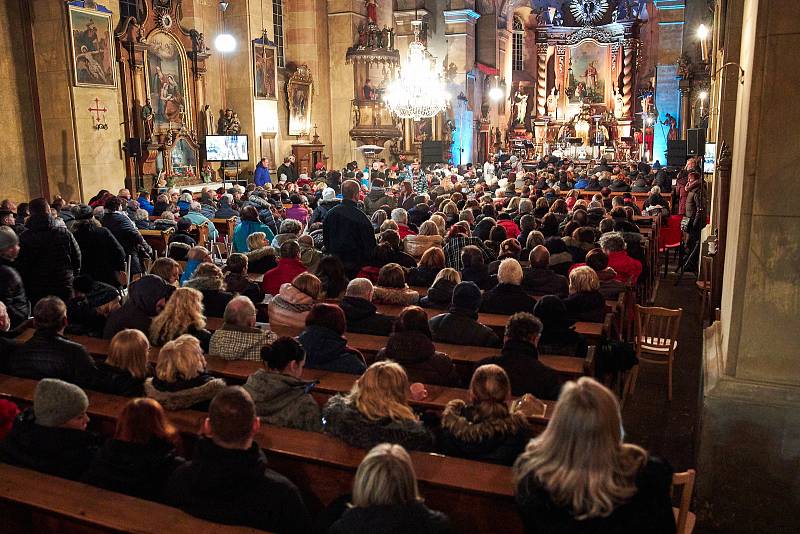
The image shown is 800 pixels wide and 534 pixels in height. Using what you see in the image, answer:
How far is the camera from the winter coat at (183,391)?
12.6 feet

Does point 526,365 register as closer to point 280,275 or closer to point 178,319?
point 178,319

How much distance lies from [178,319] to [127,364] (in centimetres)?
91

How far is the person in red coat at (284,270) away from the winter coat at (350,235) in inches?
27.9

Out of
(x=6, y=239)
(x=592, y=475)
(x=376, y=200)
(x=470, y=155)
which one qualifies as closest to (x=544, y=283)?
(x=592, y=475)

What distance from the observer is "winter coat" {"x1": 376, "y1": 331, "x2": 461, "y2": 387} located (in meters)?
4.50

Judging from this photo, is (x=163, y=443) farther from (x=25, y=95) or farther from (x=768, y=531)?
(x=25, y=95)

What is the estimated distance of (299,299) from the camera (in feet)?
18.7

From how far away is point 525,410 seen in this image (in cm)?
377

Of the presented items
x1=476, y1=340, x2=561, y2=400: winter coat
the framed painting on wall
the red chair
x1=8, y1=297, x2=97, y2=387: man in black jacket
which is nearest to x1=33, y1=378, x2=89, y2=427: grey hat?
x1=8, y1=297, x2=97, y2=387: man in black jacket

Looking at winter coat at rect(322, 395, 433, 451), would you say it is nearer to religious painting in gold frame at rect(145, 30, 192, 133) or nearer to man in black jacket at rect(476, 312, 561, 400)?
man in black jacket at rect(476, 312, 561, 400)

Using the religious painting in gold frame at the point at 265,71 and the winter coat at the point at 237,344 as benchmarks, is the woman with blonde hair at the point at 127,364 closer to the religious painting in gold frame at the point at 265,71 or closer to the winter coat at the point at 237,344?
the winter coat at the point at 237,344

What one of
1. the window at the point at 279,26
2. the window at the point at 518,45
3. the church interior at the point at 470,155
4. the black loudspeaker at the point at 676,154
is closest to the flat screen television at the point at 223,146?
the church interior at the point at 470,155

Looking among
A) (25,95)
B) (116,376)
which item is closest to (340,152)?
(25,95)

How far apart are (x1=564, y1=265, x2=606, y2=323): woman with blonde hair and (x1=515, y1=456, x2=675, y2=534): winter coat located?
3.34 meters
